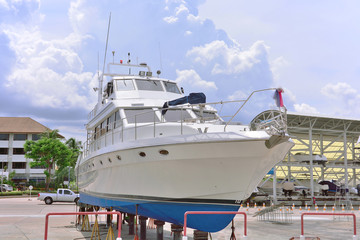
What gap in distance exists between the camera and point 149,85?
1317cm

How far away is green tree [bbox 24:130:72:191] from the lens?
51.7 meters

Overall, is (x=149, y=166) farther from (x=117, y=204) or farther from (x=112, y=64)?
(x=112, y=64)

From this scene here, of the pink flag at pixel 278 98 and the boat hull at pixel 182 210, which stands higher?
the pink flag at pixel 278 98

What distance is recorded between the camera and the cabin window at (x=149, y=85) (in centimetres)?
1304

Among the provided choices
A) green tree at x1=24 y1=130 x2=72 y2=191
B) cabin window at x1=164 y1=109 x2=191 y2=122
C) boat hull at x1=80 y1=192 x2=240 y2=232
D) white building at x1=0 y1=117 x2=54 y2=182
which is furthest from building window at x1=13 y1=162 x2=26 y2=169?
cabin window at x1=164 y1=109 x2=191 y2=122

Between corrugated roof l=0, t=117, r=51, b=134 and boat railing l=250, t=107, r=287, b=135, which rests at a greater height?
corrugated roof l=0, t=117, r=51, b=134

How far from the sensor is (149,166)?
9133 millimetres

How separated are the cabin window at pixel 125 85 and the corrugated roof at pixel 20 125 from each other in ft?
178

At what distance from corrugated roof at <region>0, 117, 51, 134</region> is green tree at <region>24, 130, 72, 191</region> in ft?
38.3

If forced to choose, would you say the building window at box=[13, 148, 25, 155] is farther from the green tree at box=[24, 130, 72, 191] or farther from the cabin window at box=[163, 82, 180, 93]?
the cabin window at box=[163, 82, 180, 93]

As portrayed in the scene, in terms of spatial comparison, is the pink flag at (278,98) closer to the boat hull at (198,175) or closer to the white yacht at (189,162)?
the white yacht at (189,162)

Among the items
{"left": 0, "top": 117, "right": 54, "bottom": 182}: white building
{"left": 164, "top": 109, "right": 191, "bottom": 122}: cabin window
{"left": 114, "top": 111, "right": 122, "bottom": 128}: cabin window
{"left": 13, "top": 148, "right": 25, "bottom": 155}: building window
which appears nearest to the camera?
{"left": 164, "top": 109, "right": 191, "bottom": 122}: cabin window

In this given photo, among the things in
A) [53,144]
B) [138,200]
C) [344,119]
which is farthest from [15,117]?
[138,200]

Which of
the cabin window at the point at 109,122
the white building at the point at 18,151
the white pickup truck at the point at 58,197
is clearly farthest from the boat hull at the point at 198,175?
the white building at the point at 18,151
